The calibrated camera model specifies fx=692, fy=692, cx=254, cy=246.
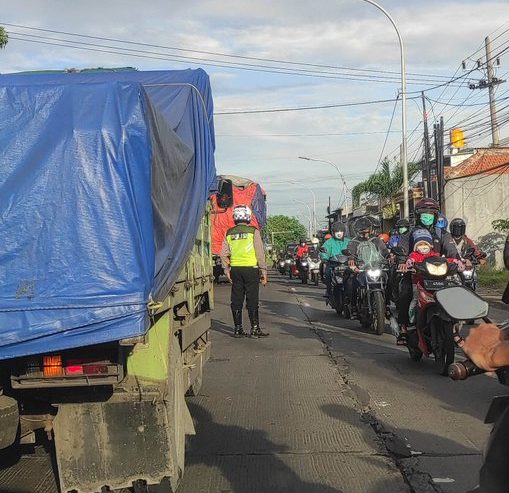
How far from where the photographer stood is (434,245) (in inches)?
341

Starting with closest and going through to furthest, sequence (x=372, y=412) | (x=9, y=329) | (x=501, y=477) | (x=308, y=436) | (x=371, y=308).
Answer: (x=501, y=477), (x=9, y=329), (x=308, y=436), (x=372, y=412), (x=371, y=308)

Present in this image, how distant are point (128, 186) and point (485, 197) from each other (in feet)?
94.0

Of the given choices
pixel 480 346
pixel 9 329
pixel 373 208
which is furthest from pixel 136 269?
pixel 373 208

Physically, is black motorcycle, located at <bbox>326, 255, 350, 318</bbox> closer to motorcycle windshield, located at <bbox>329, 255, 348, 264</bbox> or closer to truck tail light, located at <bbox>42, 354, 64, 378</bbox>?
motorcycle windshield, located at <bbox>329, 255, 348, 264</bbox>

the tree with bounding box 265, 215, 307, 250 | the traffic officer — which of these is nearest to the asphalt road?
the traffic officer

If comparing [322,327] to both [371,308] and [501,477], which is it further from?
[501,477]

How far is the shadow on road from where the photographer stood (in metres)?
4.43

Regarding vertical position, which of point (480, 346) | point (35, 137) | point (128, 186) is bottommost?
point (480, 346)

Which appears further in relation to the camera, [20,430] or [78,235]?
[20,430]

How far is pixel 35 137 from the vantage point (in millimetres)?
3207

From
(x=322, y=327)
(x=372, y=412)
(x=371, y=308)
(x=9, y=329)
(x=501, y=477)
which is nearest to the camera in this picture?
(x=501, y=477)

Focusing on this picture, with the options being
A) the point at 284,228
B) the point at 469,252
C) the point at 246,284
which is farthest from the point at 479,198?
the point at 284,228

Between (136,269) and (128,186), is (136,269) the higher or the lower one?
the lower one

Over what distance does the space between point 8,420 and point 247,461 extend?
81.8 inches
